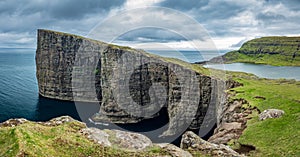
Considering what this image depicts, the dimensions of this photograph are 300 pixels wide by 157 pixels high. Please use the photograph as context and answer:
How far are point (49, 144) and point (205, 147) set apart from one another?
14848 millimetres

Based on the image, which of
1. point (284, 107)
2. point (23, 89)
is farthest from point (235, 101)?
point (23, 89)

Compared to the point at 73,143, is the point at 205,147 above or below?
below

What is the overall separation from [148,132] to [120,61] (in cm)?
3437

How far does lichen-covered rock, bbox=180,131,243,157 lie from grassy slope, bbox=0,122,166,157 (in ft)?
18.1

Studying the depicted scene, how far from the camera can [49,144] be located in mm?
20641

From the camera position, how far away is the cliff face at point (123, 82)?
88.9 meters

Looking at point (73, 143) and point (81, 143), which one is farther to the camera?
point (81, 143)

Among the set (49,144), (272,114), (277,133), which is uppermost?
(49,144)

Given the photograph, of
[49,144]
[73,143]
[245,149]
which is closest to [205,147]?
[245,149]

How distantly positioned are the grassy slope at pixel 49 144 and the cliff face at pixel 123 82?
5304cm

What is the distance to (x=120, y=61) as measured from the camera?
111250mm

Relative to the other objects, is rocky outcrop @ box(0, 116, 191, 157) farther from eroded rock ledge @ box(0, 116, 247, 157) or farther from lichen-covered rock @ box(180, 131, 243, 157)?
lichen-covered rock @ box(180, 131, 243, 157)

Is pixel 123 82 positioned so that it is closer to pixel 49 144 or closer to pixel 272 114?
pixel 272 114

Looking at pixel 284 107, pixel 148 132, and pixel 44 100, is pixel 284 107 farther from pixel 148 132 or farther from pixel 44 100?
pixel 44 100
